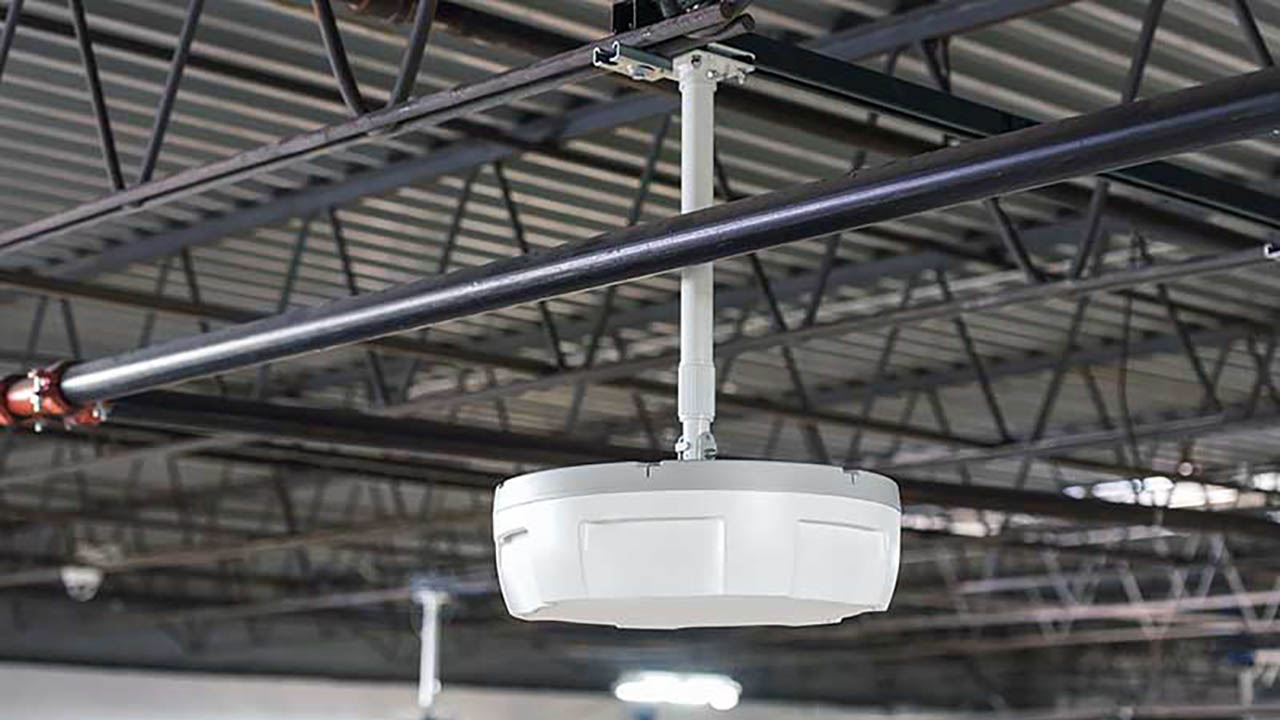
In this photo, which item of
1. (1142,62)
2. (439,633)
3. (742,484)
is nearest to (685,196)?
(742,484)

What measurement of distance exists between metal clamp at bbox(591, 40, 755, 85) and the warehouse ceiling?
220 millimetres

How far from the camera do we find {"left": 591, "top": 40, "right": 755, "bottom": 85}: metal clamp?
209 inches

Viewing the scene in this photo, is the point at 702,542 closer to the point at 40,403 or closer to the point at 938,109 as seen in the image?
the point at 938,109

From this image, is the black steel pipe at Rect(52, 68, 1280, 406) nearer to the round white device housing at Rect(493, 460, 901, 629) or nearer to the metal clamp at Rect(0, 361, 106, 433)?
the round white device housing at Rect(493, 460, 901, 629)

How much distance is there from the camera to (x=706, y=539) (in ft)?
13.7

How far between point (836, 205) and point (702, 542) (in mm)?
1440

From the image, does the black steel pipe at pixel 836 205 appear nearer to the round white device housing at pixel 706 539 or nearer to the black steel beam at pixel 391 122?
the black steel beam at pixel 391 122

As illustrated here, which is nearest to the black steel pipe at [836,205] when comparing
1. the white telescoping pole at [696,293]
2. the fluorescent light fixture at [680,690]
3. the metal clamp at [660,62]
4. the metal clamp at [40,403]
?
the white telescoping pole at [696,293]

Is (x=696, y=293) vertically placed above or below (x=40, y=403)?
below

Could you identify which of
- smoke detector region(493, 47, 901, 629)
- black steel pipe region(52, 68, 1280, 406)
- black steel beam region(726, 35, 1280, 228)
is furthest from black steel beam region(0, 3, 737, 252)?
smoke detector region(493, 47, 901, 629)

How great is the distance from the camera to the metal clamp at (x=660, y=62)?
5.31 metres

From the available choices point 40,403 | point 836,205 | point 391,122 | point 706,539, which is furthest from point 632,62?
point 40,403

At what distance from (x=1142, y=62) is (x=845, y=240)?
4.90 metres

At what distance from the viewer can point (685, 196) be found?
536 centimetres
